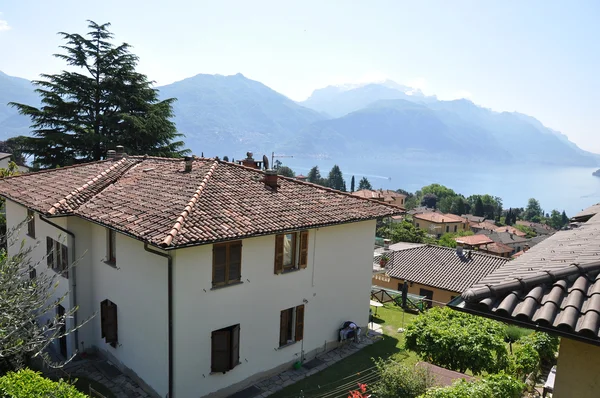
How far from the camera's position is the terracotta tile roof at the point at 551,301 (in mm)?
3594

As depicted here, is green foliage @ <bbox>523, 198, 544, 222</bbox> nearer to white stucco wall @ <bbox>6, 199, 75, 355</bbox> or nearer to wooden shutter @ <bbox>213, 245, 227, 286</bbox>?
wooden shutter @ <bbox>213, 245, 227, 286</bbox>

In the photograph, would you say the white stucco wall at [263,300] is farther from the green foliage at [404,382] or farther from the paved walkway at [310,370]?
the green foliage at [404,382]

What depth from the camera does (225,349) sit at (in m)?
12.2

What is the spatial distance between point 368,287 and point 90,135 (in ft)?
72.9

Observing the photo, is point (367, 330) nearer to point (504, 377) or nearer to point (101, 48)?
point (504, 377)

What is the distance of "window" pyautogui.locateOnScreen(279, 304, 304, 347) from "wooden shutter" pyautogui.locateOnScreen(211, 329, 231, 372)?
A: 2.14m

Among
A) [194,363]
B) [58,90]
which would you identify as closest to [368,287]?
[194,363]

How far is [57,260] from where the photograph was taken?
48.9ft

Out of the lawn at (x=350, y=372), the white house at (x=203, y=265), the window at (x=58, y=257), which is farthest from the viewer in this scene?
the window at (x=58, y=257)

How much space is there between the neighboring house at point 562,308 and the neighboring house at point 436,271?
24.7 m

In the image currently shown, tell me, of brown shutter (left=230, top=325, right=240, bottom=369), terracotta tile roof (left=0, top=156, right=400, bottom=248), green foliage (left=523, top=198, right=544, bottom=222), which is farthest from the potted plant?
green foliage (left=523, top=198, right=544, bottom=222)

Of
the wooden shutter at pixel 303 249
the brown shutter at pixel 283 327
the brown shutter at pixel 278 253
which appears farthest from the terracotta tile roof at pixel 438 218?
the brown shutter at pixel 278 253

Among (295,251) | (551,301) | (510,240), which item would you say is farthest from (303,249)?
(510,240)

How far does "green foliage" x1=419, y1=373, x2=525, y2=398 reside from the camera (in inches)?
308
